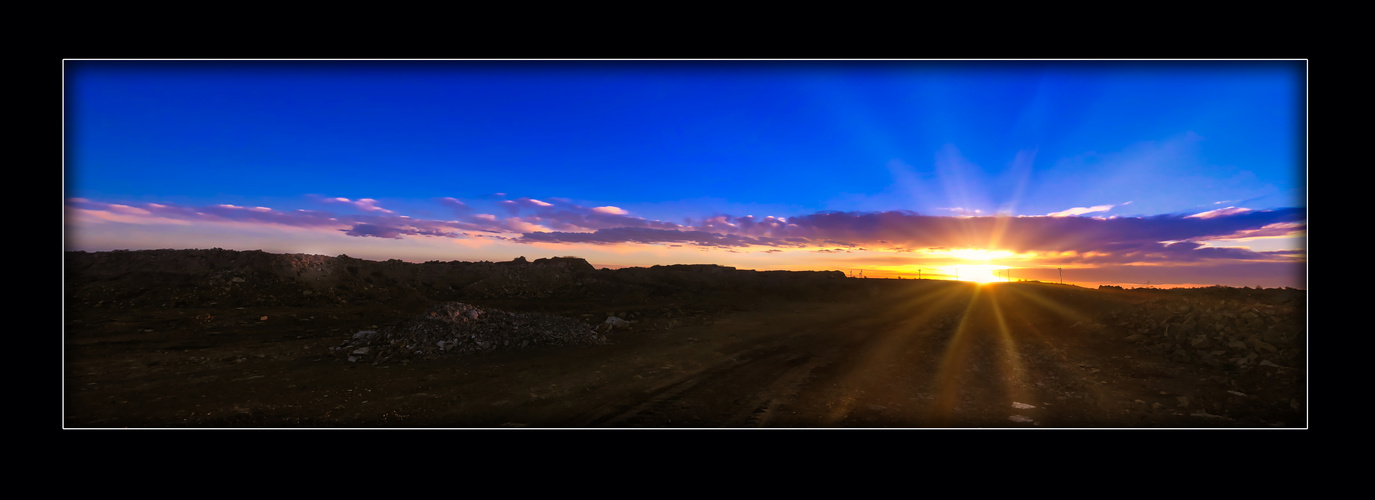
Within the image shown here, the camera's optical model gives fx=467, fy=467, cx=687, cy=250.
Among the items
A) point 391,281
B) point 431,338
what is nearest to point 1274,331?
point 431,338

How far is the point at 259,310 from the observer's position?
14.6m

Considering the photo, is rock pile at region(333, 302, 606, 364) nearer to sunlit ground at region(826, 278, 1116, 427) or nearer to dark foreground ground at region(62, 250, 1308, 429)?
dark foreground ground at region(62, 250, 1308, 429)

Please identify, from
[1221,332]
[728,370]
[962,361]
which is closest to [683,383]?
[728,370]

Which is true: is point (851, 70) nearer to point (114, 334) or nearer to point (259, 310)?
point (114, 334)

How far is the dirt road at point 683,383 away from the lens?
5.20 metres

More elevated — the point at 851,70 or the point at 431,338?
the point at 851,70

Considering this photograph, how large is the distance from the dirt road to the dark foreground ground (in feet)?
0.12

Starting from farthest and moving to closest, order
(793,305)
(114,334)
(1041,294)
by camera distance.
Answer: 1. (793,305)
2. (1041,294)
3. (114,334)

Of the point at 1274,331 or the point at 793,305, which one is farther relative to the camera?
the point at 793,305

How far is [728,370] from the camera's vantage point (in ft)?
24.8

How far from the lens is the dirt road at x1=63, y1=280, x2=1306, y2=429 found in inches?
205

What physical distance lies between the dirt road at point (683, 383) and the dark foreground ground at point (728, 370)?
0.04 metres

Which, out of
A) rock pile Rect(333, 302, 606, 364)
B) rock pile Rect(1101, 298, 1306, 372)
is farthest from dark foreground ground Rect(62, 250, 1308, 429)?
rock pile Rect(333, 302, 606, 364)

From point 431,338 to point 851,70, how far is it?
843 cm
